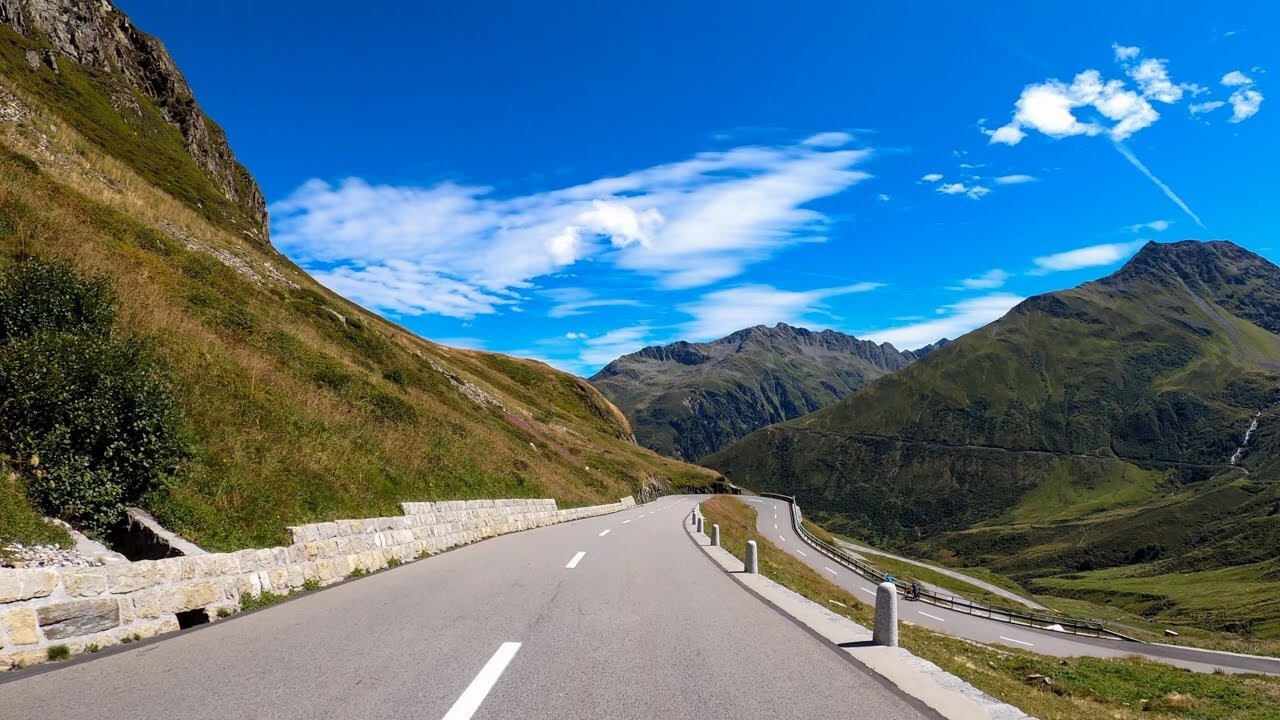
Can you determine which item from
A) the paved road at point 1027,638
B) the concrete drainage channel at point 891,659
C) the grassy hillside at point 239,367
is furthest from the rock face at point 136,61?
the concrete drainage channel at point 891,659

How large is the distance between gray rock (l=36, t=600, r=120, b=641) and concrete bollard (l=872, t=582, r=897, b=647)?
870cm

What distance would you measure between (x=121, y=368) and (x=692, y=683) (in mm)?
9522

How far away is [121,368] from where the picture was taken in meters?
9.89

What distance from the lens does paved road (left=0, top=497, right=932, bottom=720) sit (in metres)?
5.28

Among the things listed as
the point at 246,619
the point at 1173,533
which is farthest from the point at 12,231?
the point at 1173,533

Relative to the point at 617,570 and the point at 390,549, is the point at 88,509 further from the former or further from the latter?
the point at 617,570

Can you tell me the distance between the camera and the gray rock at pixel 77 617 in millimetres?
6414

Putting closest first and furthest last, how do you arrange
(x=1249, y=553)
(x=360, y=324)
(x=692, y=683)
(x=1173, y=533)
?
(x=692, y=683) < (x=360, y=324) < (x=1249, y=553) < (x=1173, y=533)

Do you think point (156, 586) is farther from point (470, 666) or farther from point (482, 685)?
point (482, 685)

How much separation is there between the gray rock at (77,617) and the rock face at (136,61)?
53.8 m

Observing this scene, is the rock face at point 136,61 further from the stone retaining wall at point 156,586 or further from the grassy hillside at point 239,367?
the stone retaining wall at point 156,586

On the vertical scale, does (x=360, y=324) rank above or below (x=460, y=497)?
above

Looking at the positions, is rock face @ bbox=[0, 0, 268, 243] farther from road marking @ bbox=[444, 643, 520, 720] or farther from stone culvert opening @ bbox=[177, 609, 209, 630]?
road marking @ bbox=[444, 643, 520, 720]

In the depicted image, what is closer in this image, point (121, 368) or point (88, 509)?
point (88, 509)
